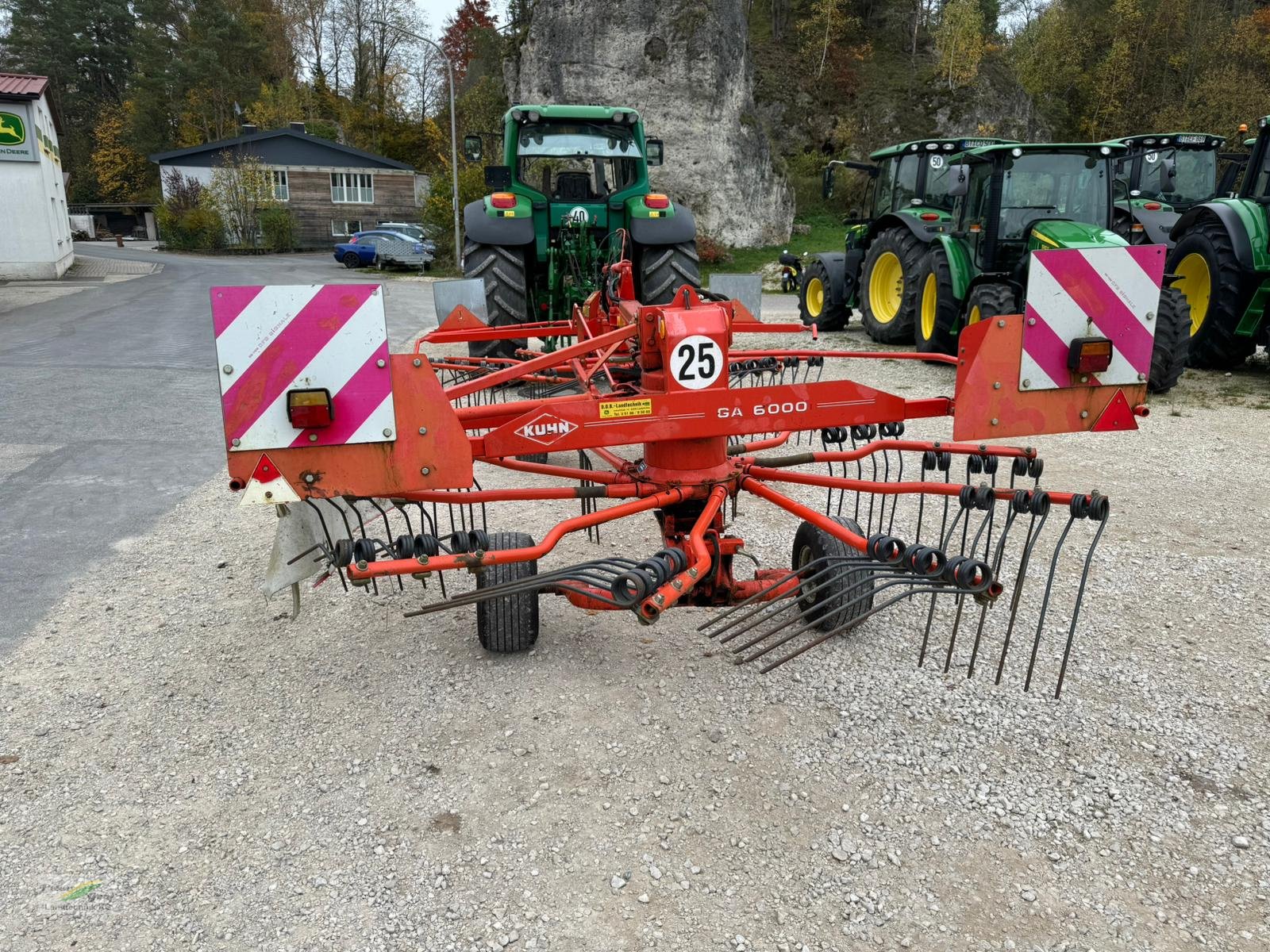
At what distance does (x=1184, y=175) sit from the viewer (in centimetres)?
1089

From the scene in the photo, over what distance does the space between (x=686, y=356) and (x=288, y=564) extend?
1.36m

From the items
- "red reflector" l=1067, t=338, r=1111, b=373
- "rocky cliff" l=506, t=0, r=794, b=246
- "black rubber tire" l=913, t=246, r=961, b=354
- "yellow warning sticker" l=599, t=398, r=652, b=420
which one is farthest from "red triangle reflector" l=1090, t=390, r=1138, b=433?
"rocky cliff" l=506, t=0, r=794, b=246

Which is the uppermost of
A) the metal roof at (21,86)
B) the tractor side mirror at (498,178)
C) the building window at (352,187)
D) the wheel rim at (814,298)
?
the metal roof at (21,86)

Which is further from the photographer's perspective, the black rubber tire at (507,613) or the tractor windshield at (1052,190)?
the tractor windshield at (1052,190)

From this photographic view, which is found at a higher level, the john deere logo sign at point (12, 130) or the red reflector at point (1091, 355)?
the john deere logo sign at point (12, 130)

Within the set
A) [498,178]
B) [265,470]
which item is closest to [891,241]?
[498,178]

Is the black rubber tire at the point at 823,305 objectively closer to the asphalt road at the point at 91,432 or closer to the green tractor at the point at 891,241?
the green tractor at the point at 891,241

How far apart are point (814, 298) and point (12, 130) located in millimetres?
17648

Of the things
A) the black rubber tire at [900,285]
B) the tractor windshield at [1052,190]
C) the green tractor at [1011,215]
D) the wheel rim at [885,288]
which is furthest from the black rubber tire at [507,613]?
the wheel rim at [885,288]

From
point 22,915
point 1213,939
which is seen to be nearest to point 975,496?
point 1213,939

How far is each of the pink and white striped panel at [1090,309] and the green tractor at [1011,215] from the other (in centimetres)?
469

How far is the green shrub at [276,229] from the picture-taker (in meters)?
29.3

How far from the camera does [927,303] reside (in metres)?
8.69

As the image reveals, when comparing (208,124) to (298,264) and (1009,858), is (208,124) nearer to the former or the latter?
(298,264)
